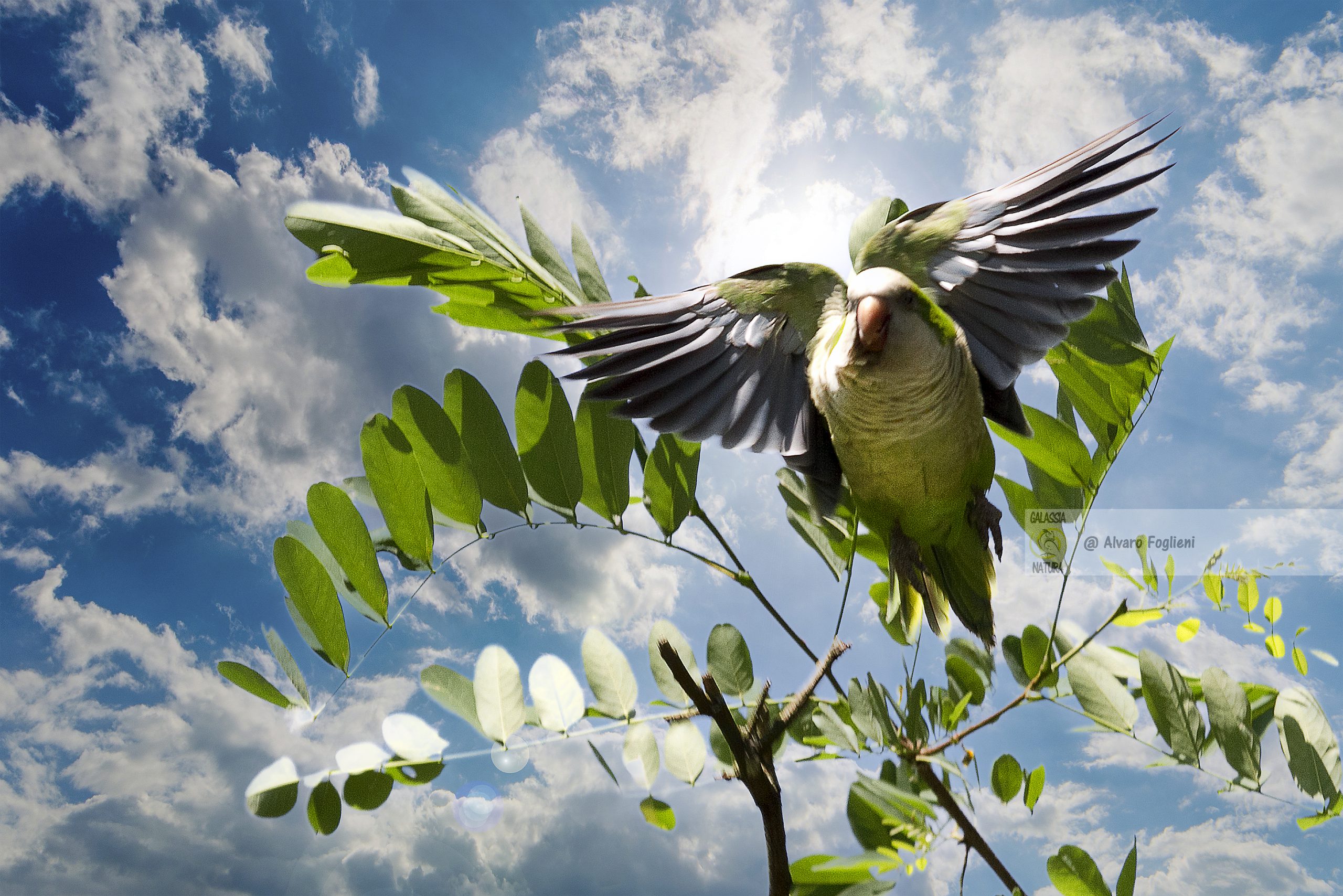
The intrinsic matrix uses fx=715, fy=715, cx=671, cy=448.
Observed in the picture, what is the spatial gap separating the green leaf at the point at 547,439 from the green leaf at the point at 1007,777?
0.49 metres

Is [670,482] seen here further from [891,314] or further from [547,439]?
[891,314]

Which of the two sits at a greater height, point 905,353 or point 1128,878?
point 905,353

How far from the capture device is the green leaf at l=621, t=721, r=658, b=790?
0.70m


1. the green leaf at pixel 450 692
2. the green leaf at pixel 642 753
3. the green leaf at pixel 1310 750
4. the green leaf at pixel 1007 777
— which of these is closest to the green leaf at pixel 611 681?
the green leaf at pixel 642 753

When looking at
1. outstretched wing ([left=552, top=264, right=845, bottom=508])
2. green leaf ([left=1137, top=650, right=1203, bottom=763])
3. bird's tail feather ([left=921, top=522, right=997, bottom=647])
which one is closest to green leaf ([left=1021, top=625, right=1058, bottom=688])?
bird's tail feather ([left=921, top=522, right=997, bottom=647])

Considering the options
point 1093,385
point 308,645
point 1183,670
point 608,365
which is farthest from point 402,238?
point 1183,670

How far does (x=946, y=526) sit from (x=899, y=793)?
0.97ft

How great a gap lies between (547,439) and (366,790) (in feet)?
1.10

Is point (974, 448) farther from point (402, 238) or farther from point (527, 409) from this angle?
point (402, 238)

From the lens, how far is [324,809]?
0.59 metres

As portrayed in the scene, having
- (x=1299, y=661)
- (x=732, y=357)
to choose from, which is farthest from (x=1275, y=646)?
(x=732, y=357)

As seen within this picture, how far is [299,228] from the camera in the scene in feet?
2.08

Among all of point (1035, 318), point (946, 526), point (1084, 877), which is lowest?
point (1084, 877)

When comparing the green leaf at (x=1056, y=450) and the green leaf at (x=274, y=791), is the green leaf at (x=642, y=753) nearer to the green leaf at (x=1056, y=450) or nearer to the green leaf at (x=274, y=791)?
the green leaf at (x=274, y=791)
